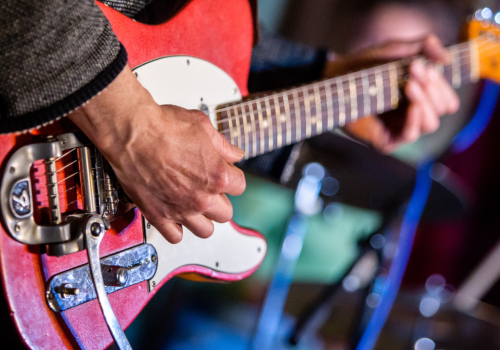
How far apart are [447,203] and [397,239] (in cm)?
23

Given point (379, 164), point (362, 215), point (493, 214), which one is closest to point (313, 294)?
point (362, 215)

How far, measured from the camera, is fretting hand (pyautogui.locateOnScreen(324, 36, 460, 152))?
3.04ft

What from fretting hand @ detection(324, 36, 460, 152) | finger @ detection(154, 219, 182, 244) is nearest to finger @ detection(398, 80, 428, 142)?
fretting hand @ detection(324, 36, 460, 152)

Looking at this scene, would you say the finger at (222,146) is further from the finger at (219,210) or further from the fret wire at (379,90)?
the fret wire at (379,90)

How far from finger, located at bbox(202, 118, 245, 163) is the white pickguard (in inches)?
4.6

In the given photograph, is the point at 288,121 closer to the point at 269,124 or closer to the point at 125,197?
the point at 269,124

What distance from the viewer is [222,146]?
51 cm

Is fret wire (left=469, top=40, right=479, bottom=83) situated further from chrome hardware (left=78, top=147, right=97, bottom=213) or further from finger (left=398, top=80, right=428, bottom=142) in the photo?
chrome hardware (left=78, top=147, right=97, bottom=213)

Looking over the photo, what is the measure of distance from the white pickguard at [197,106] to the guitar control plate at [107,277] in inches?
0.8

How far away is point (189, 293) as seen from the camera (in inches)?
53.1

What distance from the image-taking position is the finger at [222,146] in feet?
1.62

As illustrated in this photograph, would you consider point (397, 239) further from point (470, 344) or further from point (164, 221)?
point (164, 221)

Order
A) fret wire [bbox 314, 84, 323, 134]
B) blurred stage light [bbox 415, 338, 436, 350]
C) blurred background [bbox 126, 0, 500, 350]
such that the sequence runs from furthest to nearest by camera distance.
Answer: blurred stage light [bbox 415, 338, 436, 350], blurred background [bbox 126, 0, 500, 350], fret wire [bbox 314, 84, 323, 134]

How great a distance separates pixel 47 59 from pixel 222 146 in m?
0.23
